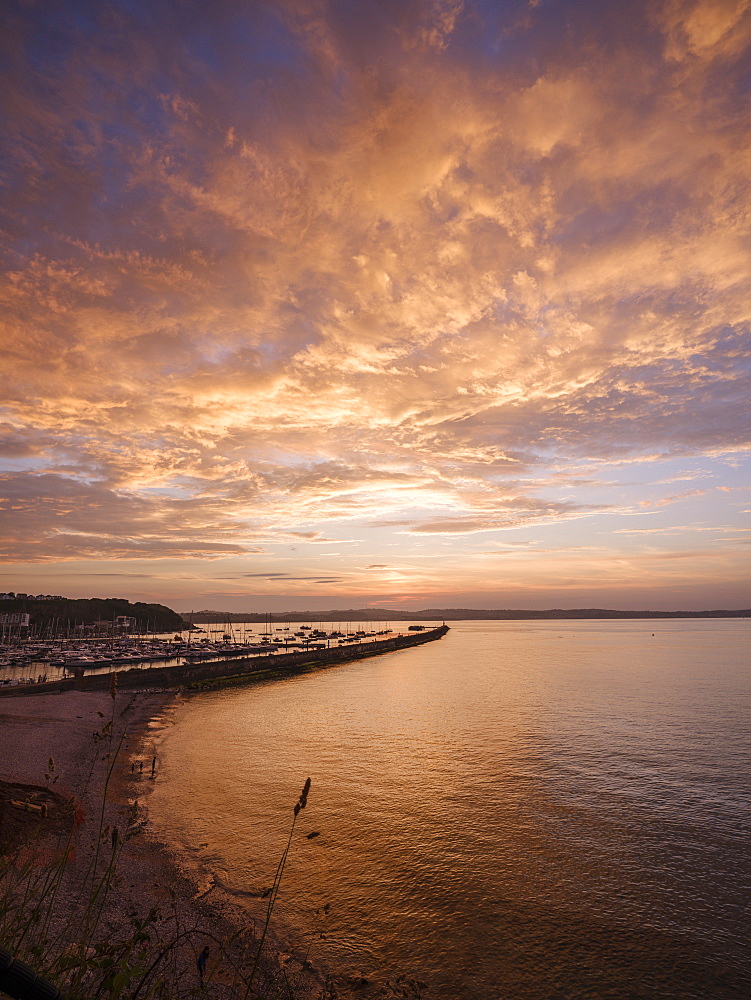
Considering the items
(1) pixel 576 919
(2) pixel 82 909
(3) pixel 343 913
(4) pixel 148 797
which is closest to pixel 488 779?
(1) pixel 576 919

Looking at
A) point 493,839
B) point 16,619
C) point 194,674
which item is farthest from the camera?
point 16,619

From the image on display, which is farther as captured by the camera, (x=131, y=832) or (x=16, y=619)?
(x=16, y=619)

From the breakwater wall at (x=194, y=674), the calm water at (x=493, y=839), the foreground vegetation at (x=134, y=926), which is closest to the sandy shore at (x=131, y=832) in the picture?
the foreground vegetation at (x=134, y=926)

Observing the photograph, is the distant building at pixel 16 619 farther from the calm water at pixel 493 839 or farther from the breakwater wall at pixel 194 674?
the calm water at pixel 493 839

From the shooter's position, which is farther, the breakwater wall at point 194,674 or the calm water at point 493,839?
the breakwater wall at point 194,674

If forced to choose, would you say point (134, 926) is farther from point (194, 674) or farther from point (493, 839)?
point (194, 674)

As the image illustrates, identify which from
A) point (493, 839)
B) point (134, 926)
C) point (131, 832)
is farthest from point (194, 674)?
point (131, 832)

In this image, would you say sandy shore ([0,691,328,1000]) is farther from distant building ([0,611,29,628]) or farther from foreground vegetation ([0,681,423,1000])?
distant building ([0,611,29,628])
